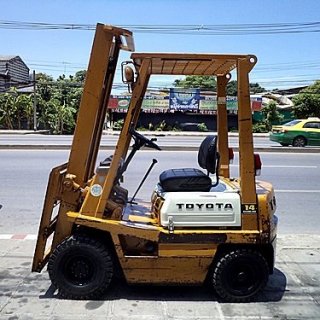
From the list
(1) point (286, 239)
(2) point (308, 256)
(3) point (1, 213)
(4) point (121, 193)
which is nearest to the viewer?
(4) point (121, 193)

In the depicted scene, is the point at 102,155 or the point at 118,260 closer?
the point at 118,260

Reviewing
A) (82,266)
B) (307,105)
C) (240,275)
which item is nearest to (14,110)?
(307,105)

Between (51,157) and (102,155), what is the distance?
1.75m

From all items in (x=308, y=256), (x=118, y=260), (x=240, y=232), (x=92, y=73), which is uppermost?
(x=92, y=73)

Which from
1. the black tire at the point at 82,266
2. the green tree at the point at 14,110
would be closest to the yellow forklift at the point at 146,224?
the black tire at the point at 82,266

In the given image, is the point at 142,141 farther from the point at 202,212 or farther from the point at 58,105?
the point at 58,105

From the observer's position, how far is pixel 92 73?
3861mm

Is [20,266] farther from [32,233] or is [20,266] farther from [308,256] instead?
[308,256]

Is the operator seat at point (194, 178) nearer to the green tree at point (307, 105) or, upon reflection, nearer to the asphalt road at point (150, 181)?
the asphalt road at point (150, 181)

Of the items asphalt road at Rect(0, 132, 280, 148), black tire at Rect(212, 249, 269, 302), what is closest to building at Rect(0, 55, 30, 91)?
asphalt road at Rect(0, 132, 280, 148)

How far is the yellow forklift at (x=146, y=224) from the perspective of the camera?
3846 millimetres

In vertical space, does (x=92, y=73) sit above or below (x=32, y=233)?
above

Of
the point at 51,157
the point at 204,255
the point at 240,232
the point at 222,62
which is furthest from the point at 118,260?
the point at 51,157

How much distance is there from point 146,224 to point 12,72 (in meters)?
62.4
